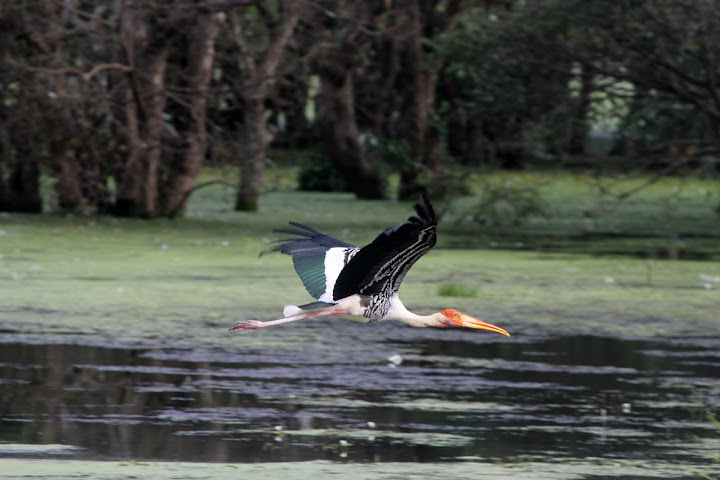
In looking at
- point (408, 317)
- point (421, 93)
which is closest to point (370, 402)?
point (408, 317)

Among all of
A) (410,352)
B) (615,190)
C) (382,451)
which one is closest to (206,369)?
(410,352)

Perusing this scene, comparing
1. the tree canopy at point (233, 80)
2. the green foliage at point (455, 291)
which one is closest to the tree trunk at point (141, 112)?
the tree canopy at point (233, 80)

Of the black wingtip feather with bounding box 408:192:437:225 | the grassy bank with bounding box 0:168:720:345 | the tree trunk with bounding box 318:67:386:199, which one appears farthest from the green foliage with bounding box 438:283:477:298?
the tree trunk with bounding box 318:67:386:199

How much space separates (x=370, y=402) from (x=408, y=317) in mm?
1297

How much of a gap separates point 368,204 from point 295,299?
9797mm

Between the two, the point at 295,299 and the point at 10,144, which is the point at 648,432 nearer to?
the point at 295,299

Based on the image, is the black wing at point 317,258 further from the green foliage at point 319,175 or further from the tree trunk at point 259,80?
the green foliage at point 319,175

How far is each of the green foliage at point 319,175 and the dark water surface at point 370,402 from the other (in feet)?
47.9

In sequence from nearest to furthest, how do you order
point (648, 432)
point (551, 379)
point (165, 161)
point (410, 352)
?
point (648, 432)
point (551, 379)
point (410, 352)
point (165, 161)

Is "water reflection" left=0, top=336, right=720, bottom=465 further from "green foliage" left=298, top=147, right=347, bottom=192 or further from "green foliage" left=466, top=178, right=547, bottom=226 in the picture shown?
"green foliage" left=298, top=147, right=347, bottom=192

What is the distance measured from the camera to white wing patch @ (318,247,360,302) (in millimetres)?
5355

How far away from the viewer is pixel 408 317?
5297 mm

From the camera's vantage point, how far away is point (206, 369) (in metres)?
7.24

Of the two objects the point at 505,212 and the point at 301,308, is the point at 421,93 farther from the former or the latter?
the point at 301,308
